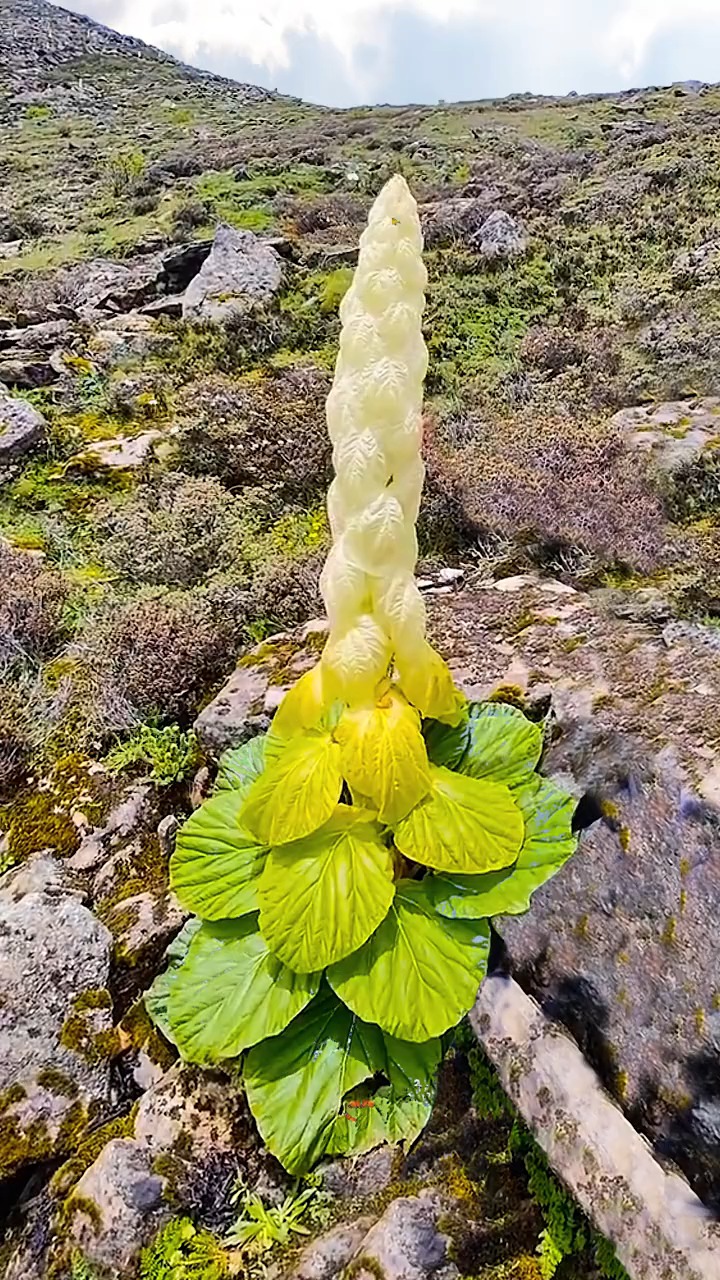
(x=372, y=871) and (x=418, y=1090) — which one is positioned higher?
(x=372, y=871)

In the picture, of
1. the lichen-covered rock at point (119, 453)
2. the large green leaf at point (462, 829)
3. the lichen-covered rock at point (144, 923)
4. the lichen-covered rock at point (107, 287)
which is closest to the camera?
the large green leaf at point (462, 829)

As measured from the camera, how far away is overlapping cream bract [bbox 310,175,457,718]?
1729mm

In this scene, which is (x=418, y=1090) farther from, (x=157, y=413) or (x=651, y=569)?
(x=157, y=413)

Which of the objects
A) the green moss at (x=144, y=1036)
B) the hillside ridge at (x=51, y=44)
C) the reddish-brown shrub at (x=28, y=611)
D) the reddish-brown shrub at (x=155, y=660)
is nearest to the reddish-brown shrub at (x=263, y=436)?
the reddish-brown shrub at (x=28, y=611)

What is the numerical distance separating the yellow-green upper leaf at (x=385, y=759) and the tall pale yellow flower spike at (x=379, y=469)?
63mm

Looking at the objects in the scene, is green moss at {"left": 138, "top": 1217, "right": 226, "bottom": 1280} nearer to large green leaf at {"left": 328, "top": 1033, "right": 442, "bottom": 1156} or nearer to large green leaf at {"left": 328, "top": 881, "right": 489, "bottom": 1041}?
large green leaf at {"left": 328, "top": 1033, "right": 442, "bottom": 1156}

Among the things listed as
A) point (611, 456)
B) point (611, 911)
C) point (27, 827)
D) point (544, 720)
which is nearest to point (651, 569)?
point (611, 456)

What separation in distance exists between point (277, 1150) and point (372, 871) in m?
0.73

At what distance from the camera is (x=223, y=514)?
18.1 ft

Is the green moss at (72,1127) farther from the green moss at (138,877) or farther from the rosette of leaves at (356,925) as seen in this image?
the green moss at (138,877)

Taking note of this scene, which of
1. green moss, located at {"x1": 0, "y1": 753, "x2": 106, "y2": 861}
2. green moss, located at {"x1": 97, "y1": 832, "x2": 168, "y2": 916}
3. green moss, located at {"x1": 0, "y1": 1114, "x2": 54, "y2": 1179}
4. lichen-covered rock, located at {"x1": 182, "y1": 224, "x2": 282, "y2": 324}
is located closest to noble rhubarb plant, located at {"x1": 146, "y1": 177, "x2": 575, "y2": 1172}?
green moss, located at {"x1": 0, "y1": 1114, "x2": 54, "y2": 1179}

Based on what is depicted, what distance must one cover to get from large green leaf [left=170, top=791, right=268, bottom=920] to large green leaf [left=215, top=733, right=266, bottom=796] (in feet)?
0.47

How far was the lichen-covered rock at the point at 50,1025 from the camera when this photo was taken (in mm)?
2279

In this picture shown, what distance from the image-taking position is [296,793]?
76.8 inches
